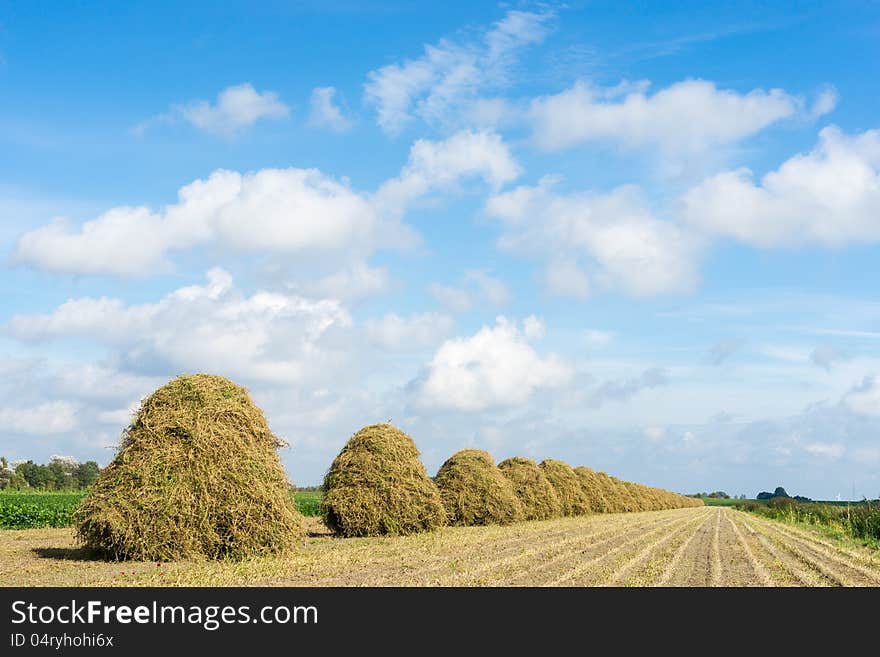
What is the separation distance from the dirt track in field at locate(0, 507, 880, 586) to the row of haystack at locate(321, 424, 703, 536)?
1.10 m

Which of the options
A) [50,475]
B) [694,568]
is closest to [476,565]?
[694,568]

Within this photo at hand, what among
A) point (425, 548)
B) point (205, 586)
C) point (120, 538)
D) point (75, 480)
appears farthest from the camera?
point (75, 480)

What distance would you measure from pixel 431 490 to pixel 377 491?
2232 millimetres

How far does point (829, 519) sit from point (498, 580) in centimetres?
3714

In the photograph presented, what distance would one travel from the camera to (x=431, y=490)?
27.0 metres

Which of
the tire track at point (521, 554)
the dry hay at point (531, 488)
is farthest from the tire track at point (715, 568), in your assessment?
the dry hay at point (531, 488)

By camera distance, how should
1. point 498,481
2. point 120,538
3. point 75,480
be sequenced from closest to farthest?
point 120,538 → point 498,481 → point 75,480

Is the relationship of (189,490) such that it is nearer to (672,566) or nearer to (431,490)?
(672,566)

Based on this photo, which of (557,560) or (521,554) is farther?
(521,554)

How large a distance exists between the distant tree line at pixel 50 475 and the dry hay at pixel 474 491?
73.9 meters

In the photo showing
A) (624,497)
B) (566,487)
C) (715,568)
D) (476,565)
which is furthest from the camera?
(624,497)
